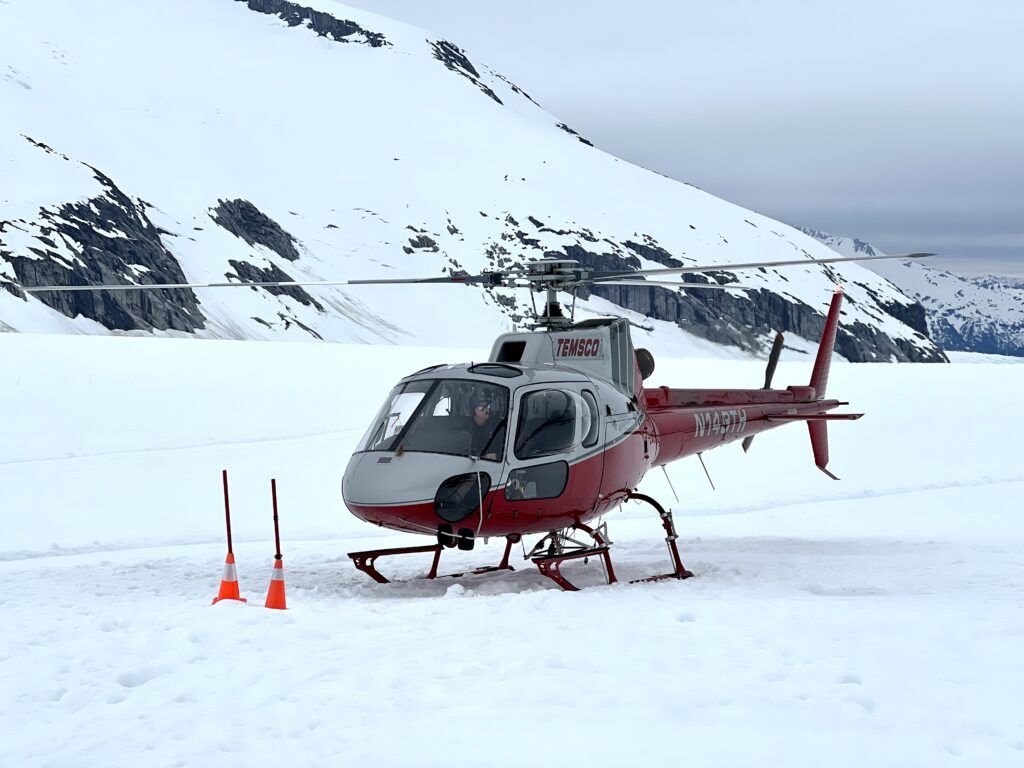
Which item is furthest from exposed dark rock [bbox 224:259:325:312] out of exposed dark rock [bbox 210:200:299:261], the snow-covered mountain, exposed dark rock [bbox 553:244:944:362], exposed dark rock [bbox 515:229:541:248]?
exposed dark rock [bbox 553:244:944:362]

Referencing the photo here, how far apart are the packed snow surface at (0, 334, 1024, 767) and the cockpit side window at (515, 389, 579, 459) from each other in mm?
1291

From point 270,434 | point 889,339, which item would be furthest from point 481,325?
point 270,434

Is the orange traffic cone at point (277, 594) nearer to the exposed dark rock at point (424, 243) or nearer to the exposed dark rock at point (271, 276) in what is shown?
the exposed dark rock at point (271, 276)

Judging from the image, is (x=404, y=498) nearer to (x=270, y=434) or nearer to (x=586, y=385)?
(x=586, y=385)

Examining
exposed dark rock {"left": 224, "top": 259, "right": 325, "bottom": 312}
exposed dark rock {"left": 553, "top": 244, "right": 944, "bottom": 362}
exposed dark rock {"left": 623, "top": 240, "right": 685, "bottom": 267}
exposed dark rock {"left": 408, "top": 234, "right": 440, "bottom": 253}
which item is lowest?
exposed dark rock {"left": 553, "top": 244, "right": 944, "bottom": 362}

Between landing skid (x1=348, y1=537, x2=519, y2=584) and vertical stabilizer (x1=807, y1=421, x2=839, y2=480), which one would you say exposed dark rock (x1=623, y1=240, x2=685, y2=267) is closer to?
vertical stabilizer (x1=807, y1=421, x2=839, y2=480)

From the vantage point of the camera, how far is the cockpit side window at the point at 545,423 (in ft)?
31.0

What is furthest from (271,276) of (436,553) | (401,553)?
(436,553)

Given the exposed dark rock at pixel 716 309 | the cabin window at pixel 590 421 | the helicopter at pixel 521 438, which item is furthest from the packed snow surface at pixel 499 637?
the exposed dark rock at pixel 716 309

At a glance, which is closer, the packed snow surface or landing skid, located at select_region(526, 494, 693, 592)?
the packed snow surface

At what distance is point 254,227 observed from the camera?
529 ft

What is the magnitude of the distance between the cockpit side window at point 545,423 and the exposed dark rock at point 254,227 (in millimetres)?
152986

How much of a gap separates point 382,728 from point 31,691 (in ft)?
6.44

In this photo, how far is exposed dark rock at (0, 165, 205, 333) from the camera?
10650 centimetres
